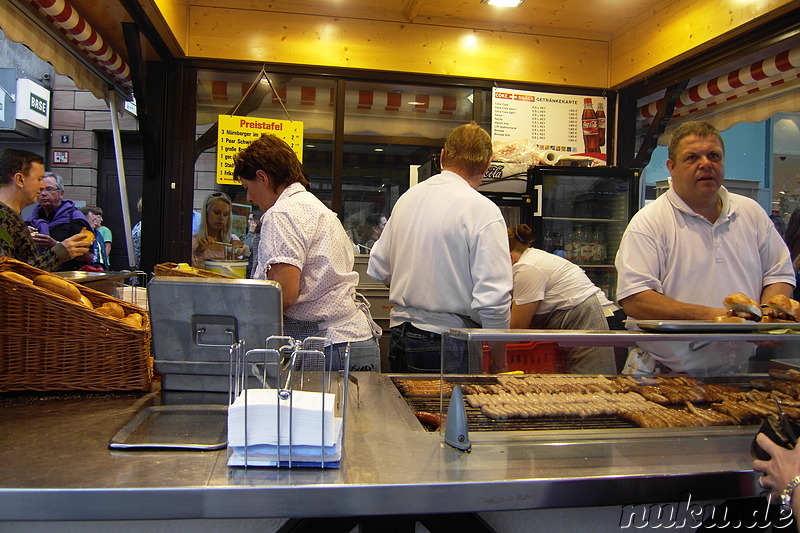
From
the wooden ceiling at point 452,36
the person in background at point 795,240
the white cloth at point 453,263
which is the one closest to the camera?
the white cloth at point 453,263

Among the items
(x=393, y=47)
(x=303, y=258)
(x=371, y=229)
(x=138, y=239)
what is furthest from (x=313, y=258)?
(x=138, y=239)

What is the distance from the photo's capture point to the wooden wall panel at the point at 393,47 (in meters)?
4.57

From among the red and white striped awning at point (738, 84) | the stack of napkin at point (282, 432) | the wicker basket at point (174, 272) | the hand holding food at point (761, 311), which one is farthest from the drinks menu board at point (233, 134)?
the stack of napkin at point (282, 432)

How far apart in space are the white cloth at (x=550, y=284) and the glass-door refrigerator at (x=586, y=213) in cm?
154

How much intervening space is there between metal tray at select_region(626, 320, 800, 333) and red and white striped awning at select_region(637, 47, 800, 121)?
2.98 meters

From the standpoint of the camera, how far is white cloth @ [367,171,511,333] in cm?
245

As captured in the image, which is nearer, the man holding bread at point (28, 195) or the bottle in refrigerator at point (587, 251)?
the man holding bread at point (28, 195)

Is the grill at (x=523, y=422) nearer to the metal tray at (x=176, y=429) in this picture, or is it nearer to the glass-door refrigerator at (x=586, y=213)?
the metal tray at (x=176, y=429)

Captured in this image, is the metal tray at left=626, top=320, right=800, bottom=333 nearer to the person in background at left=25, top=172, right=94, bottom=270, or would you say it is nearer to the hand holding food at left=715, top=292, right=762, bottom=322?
the hand holding food at left=715, top=292, right=762, bottom=322

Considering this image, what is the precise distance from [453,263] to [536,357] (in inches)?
35.0

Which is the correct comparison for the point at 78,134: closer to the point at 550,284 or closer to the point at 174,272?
the point at 550,284

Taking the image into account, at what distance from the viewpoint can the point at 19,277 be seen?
1.61 metres

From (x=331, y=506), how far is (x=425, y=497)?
0.58 feet

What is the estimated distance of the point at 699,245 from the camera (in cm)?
250
